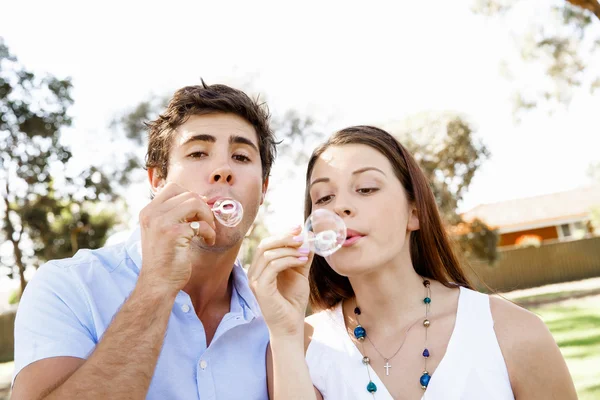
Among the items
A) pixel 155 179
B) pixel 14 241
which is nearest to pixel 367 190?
pixel 155 179

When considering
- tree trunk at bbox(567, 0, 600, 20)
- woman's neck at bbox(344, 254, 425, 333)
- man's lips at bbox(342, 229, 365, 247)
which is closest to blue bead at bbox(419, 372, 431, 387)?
woman's neck at bbox(344, 254, 425, 333)

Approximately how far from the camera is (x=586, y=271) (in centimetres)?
3167

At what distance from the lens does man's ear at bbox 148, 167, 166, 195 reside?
11.7 ft

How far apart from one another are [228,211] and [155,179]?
835 mm

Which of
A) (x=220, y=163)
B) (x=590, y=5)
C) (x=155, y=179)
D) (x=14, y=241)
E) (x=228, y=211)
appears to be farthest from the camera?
(x=14, y=241)

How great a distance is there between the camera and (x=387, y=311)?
3.28 meters

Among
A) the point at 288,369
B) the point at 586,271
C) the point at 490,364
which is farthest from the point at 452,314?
the point at 586,271

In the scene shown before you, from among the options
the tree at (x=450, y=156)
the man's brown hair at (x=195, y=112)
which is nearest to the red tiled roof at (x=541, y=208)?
the tree at (x=450, y=156)

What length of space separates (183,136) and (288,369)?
1469mm

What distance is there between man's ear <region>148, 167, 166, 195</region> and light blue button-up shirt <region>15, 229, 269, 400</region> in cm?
41

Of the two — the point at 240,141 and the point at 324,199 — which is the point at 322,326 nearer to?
the point at 324,199

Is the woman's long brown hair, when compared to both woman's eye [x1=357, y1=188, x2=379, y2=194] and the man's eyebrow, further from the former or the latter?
the man's eyebrow

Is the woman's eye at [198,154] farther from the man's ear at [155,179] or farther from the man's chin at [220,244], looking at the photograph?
the man's chin at [220,244]

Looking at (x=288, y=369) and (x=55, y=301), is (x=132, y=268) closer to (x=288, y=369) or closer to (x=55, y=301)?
(x=55, y=301)
